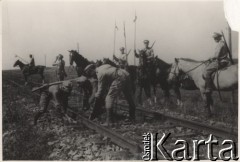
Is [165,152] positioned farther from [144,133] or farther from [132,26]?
[132,26]

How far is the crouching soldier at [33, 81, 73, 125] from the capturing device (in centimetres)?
628

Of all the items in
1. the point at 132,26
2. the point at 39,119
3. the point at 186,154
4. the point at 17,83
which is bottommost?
the point at 186,154

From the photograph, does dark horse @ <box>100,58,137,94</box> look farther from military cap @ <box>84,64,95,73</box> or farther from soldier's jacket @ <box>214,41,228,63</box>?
soldier's jacket @ <box>214,41,228,63</box>

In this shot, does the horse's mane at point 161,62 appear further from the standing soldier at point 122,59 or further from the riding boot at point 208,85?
the riding boot at point 208,85

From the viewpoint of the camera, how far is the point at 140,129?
6184 millimetres

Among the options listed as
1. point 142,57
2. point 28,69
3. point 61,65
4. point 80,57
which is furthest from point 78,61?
point 142,57

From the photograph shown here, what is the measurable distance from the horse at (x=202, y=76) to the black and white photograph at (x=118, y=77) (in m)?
0.01

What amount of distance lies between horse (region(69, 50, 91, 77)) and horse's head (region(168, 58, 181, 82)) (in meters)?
0.94

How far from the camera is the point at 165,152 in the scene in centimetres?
605

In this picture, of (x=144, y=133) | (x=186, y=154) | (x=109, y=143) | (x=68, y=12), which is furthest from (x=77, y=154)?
(x=68, y=12)

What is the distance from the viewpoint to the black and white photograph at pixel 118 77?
20.0ft

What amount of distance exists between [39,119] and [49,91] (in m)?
0.34

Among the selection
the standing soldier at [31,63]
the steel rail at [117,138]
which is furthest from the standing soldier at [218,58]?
the standing soldier at [31,63]

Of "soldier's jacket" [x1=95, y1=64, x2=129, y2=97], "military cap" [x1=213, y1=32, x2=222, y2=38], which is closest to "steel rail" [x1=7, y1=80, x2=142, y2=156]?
"soldier's jacket" [x1=95, y1=64, x2=129, y2=97]
